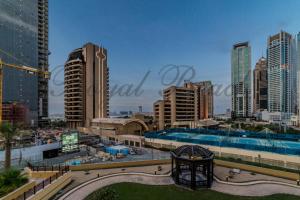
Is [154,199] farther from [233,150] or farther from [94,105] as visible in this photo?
[94,105]

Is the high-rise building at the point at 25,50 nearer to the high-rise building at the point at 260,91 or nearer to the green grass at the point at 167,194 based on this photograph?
the green grass at the point at 167,194

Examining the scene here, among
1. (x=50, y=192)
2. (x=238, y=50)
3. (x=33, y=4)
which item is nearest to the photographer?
(x=50, y=192)

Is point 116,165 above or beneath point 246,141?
beneath

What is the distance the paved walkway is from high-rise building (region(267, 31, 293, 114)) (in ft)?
505

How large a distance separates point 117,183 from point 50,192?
7.93 m

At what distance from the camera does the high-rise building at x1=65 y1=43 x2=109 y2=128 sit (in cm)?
9550

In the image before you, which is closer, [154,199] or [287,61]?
[154,199]

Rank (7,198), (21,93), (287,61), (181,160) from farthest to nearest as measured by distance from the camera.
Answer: (287,61)
(21,93)
(181,160)
(7,198)

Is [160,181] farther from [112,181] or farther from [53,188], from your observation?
[53,188]

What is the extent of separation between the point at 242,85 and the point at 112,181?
623 ft

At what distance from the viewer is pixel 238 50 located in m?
200

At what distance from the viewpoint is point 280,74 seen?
14550 cm

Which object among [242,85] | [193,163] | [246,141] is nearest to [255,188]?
[193,163]

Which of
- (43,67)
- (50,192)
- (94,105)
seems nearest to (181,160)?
(50,192)
